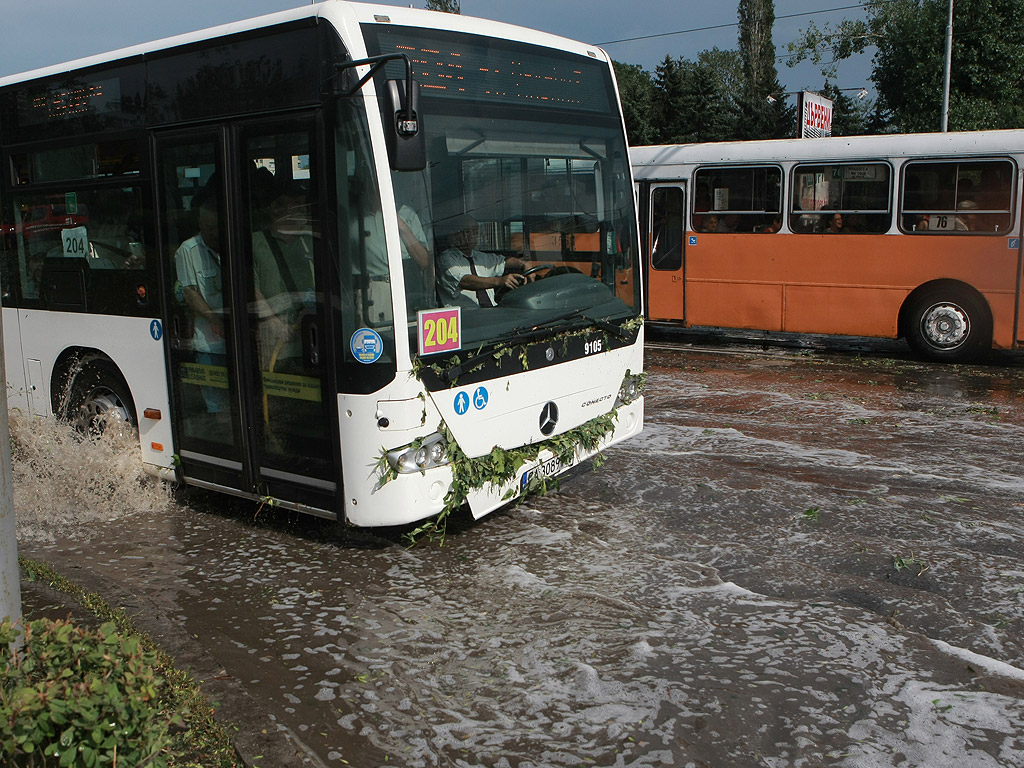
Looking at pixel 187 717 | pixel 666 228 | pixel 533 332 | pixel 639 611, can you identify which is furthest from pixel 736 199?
pixel 187 717

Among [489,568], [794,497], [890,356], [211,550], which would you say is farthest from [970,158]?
[211,550]

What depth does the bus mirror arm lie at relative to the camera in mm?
4977

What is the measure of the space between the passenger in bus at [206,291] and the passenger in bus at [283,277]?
1.33 ft

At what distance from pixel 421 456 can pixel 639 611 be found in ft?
4.82

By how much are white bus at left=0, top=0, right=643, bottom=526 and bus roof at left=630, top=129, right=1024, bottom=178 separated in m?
8.20

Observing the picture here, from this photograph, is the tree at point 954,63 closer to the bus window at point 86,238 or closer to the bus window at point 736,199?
the bus window at point 736,199

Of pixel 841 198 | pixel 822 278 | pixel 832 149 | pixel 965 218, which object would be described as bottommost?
pixel 822 278

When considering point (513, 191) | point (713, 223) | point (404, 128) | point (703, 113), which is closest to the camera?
point (404, 128)

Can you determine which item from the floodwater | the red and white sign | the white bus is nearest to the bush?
the floodwater

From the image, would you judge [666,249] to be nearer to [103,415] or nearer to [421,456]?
[103,415]

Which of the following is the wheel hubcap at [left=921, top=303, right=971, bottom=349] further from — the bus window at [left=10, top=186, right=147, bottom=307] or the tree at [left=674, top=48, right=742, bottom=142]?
the tree at [left=674, top=48, right=742, bottom=142]

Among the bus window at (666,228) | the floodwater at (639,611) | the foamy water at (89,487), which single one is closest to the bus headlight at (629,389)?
the floodwater at (639,611)

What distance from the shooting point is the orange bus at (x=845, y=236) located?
1312 centimetres

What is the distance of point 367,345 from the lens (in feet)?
17.5
